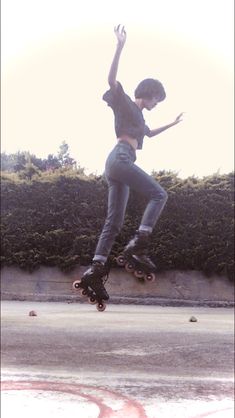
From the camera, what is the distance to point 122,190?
4039 millimetres

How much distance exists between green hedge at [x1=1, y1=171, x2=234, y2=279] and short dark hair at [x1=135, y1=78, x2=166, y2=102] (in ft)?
7.04

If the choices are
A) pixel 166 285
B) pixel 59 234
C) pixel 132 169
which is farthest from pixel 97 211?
pixel 132 169

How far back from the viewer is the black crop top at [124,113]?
386 cm

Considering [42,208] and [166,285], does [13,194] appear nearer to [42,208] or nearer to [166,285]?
[42,208]

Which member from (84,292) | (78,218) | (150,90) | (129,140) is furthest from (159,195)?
(78,218)

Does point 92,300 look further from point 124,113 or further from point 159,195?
point 124,113

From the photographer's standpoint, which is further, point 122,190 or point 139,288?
point 139,288

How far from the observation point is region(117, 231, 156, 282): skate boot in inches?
157

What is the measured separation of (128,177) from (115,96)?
1.55ft

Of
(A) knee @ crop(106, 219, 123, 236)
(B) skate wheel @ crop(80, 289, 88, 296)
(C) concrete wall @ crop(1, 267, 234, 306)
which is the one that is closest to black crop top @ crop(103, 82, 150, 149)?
(A) knee @ crop(106, 219, 123, 236)

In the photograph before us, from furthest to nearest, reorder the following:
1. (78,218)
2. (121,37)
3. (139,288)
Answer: (139,288), (78,218), (121,37)

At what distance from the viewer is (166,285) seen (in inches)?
307

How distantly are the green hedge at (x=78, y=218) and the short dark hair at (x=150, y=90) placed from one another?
2.15 metres

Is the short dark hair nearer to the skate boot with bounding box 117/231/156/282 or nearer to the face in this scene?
the face
